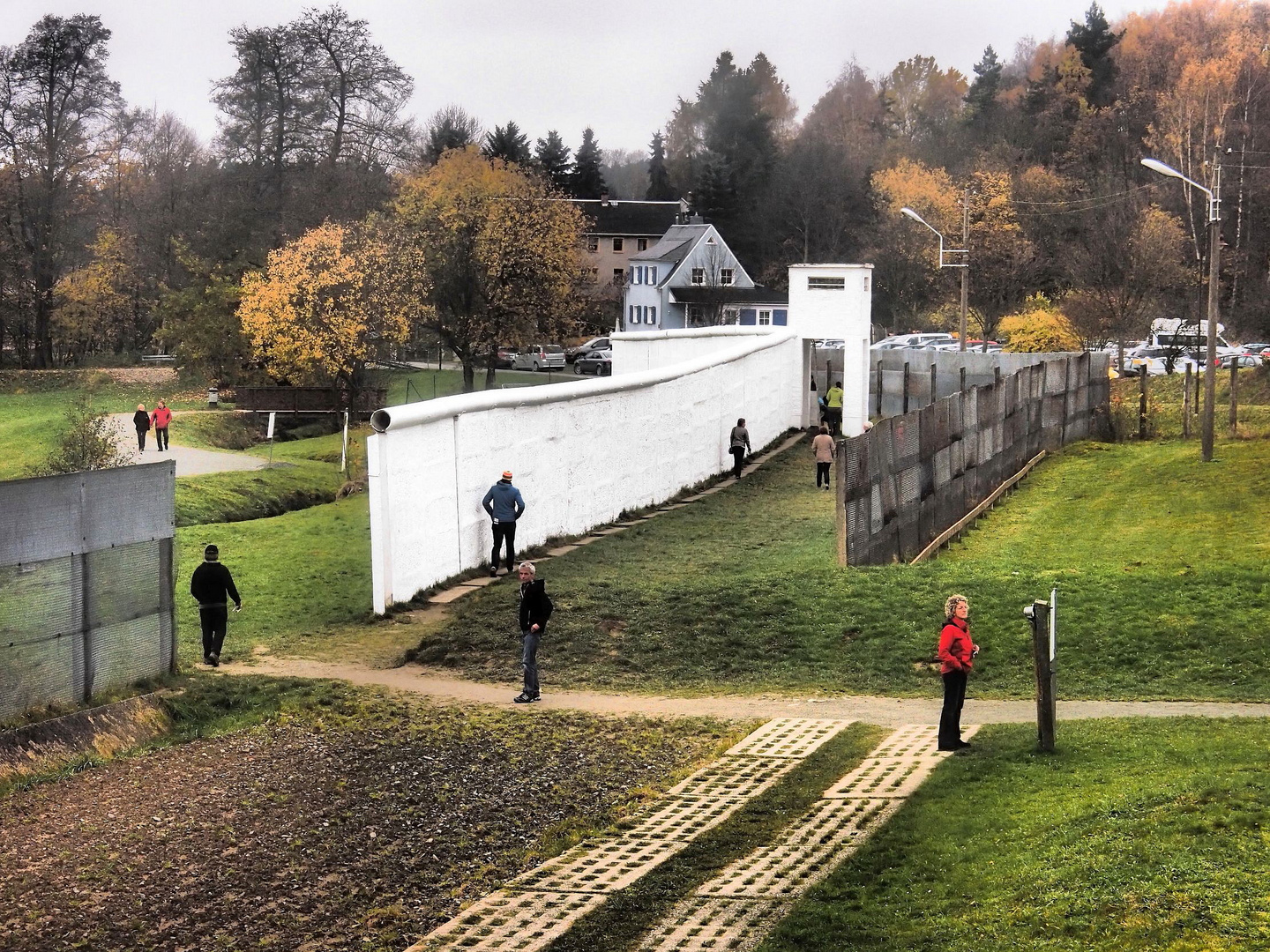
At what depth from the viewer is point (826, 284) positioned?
42.2 meters

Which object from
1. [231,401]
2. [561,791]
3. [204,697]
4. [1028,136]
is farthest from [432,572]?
[1028,136]

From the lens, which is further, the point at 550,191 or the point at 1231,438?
the point at 550,191

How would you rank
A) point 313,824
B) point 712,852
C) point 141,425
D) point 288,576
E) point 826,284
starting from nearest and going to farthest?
point 712,852, point 313,824, point 288,576, point 826,284, point 141,425

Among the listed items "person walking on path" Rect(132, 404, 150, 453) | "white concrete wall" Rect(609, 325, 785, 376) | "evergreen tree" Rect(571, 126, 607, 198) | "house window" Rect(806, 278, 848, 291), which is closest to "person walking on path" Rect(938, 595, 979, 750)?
"white concrete wall" Rect(609, 325, 785, 376)

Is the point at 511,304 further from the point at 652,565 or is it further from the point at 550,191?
the point at 652,565

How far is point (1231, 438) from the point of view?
3941cm

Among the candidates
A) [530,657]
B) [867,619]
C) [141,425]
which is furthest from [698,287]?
[530,657]

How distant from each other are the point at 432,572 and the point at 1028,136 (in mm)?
88093

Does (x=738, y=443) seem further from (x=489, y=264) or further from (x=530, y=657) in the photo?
(x=489, y=264)

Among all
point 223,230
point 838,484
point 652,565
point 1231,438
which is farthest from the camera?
point 223,230

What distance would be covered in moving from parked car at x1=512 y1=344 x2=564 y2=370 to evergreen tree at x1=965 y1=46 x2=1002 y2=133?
43.0 m

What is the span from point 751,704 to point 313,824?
19.4ft

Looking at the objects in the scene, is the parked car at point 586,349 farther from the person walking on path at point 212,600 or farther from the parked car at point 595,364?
the person walking on path at point 212,600

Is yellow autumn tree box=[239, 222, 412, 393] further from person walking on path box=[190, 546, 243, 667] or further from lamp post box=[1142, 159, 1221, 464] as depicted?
person walking on path box=[190, 546, 243, 667]
